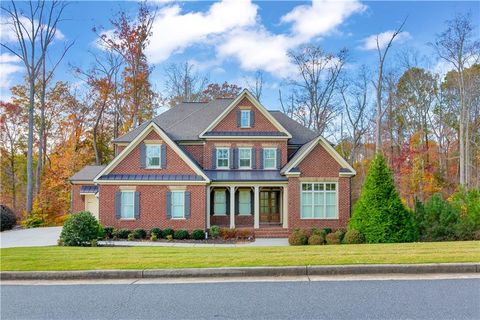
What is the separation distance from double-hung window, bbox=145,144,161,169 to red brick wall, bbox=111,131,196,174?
1.21 ft

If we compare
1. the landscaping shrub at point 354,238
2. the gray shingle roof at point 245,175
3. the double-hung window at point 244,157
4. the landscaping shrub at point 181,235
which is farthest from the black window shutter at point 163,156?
the landscaping shrub at point 354,238

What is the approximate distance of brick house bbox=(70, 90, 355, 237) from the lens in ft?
71.9

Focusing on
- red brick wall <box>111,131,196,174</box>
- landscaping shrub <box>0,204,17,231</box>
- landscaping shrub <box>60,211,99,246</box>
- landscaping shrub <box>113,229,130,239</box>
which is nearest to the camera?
landscaping shrub <box>60,211,99,246</box>

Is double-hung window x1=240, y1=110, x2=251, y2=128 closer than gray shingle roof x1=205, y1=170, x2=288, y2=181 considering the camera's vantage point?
No

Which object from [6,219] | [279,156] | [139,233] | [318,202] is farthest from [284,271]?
[6,219]

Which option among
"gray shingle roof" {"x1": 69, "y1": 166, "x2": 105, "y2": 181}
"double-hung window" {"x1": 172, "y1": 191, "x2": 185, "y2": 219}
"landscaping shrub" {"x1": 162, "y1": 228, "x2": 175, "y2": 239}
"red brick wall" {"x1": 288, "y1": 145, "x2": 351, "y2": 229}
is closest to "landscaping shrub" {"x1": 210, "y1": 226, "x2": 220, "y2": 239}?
"double-hung window" {"x1": 172, "y1": 191, "x2": 185, "y2": 219}

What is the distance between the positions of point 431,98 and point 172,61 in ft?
91.1

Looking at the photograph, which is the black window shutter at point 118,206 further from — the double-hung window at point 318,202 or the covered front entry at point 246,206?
the double-hung window at point 318,202

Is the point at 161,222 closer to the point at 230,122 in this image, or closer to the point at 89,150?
the point at 230,122

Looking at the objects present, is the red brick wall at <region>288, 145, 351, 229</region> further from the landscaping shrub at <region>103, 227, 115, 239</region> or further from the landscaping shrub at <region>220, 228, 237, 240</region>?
the landscaping shrub at <region>103, 227, 115, 239</region>

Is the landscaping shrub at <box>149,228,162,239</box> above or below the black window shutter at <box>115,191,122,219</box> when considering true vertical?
below

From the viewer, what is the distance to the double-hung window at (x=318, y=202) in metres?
22.7

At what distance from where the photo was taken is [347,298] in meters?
6.81

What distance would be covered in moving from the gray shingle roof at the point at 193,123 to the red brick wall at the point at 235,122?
1.69 meters
